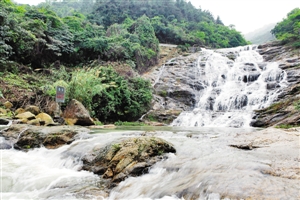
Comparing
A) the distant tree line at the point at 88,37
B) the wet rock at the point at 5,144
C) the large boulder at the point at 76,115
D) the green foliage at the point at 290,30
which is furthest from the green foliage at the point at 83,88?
the green foliage at the point at 290,30

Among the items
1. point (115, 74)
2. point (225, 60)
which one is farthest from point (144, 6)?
point (115, 74)

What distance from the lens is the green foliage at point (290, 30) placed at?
76.2ft

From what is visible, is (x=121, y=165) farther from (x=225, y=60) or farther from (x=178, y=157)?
(x=225, y=60)

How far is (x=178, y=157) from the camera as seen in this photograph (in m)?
4.29

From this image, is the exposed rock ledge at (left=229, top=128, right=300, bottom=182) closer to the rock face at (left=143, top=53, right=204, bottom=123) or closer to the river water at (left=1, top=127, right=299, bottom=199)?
the river water at (left=1, top=127, right=299, bottom=199)

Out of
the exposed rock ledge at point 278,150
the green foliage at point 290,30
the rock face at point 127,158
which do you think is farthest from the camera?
the green foliage at point 290,30

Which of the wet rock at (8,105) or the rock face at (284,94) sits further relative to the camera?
the rock face at (284,94)

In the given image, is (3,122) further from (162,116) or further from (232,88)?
(232,88)

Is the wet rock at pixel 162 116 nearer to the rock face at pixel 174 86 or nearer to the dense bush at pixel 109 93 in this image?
the rock face at pixel 174 86

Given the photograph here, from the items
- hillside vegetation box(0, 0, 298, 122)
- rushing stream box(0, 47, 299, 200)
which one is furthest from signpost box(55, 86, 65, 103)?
rushing stream box(0, 47, 299, 200)

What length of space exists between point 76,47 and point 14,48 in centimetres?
512

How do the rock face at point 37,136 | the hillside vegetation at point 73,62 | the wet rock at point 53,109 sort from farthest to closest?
the hillside vegetation at point 73,62
the wet rock at point 53,109
the rock face at point 37,136

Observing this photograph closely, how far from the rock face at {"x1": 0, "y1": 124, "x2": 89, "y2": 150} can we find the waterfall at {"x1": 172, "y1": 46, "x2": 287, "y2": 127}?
961 centimetres

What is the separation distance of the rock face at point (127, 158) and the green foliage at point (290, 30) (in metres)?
23.4
